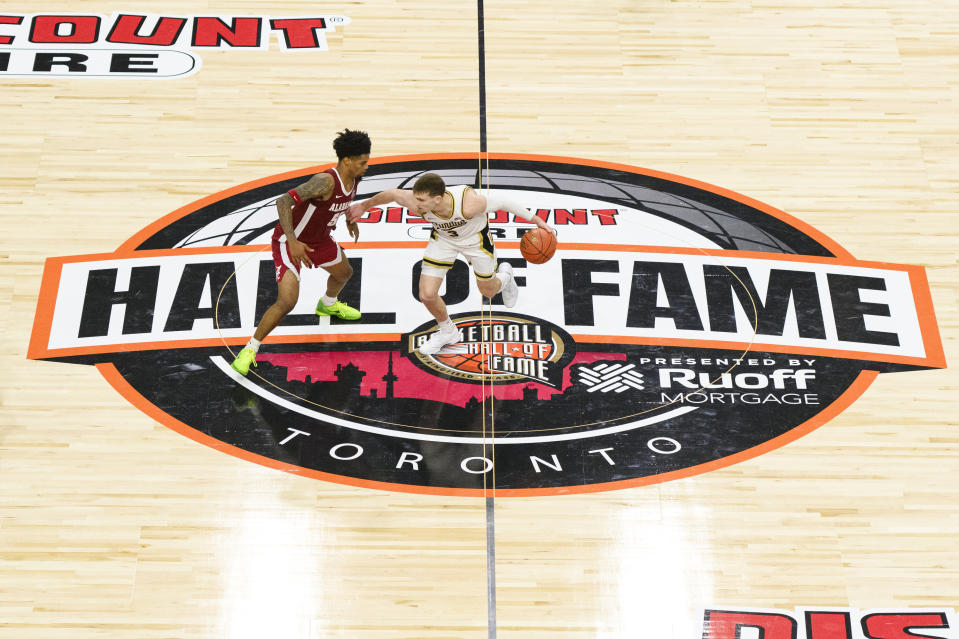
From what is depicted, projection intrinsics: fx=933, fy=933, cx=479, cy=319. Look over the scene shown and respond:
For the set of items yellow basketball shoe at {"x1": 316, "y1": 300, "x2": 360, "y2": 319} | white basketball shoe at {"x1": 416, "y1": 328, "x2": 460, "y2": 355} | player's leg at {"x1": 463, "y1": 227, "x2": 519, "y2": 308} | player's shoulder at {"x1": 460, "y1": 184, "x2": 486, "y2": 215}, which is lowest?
white basketball shoe at {"x1": 416, "y1": 328, "x2": 460, "y2": 355}

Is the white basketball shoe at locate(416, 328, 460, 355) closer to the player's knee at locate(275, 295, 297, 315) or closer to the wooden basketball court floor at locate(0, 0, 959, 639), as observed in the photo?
the player's knee at locate(275, 295, 297, 315)

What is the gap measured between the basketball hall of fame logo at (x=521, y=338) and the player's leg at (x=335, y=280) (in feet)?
0.31

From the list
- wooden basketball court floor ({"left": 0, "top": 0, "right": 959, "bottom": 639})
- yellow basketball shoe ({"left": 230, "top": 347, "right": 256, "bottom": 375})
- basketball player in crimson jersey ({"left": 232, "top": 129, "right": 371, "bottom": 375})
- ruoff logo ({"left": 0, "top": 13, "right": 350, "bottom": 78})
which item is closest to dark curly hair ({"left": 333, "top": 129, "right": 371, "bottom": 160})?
basketball player in crimson jersey ({"left": 232, "top": 129, "right": 371, "bottom": 375})

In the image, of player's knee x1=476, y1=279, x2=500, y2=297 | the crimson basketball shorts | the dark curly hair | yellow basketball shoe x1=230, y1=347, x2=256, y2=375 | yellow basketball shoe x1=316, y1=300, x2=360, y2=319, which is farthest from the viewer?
yellow basketball shoe x1=316, y1=300, x2=360, y2=319

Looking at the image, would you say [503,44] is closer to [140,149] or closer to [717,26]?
[717,26]

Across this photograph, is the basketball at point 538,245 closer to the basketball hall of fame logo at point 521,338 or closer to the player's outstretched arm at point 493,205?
the player's outstretched arm at point 493,205

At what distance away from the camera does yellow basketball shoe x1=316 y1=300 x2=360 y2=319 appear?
6418 millimetres

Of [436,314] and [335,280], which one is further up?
[335,280]

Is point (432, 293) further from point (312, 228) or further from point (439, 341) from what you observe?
point (312, 228)

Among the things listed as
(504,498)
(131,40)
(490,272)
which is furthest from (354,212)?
(131,40)

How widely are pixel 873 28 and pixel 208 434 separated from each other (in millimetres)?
6966

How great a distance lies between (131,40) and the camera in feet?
27.2

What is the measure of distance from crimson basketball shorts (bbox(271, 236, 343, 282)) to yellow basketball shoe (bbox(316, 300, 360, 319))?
397 mm

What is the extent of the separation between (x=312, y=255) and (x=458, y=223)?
982 mm
